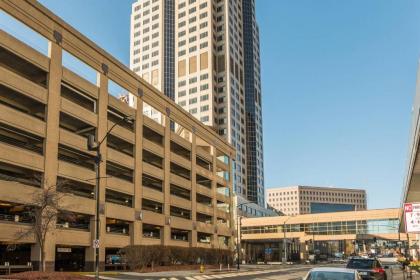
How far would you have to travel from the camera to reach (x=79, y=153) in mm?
52312

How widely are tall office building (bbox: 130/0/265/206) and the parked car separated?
378 feet

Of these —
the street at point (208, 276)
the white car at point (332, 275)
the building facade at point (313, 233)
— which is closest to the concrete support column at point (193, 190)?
the street at point (208, 276)

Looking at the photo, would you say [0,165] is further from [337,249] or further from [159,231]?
[337,249]

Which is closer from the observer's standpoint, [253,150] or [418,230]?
[418,230]

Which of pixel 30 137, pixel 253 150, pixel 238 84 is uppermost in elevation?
pixel 238 84

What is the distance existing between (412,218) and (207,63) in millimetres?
135878

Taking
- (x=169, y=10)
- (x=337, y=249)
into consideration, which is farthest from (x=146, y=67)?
(x=337, y=249)

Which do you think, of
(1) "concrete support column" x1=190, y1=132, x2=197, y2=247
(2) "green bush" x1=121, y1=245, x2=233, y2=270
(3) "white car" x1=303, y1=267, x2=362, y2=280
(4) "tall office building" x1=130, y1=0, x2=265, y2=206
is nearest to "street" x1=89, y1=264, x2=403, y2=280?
(2) "green bush" x1=121, y1=245, x2=233, y2=270

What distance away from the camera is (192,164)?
77.2 meters

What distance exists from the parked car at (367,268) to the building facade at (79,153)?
50.8ft

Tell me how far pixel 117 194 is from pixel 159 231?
12.8 m

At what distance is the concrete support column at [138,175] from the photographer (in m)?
59.5

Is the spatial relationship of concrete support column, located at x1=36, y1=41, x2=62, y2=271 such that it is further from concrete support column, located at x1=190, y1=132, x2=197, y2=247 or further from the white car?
the white car

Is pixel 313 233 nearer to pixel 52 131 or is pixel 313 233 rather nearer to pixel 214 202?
pixel 214 202
